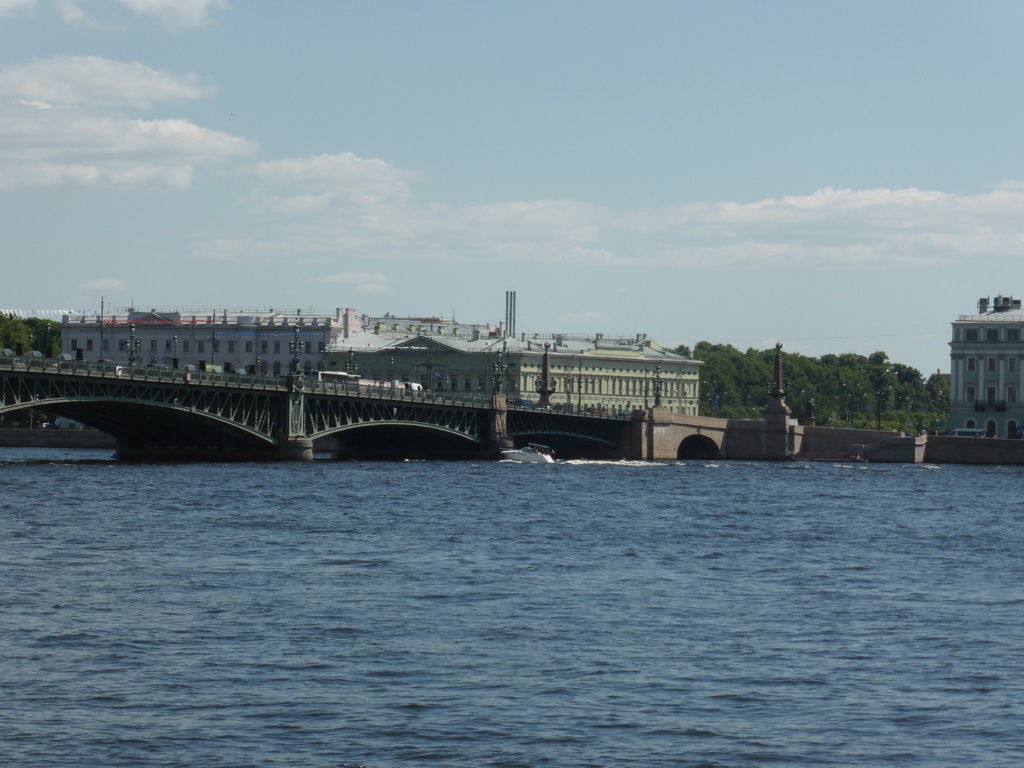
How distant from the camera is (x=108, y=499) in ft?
159

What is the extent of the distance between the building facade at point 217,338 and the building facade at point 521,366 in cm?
214

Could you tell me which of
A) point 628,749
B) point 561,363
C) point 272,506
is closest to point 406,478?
point 272,506

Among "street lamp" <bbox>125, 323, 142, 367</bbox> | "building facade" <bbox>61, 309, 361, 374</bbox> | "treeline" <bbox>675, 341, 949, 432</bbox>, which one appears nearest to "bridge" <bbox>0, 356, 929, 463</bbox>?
"street lamp" <bbox>125, 323, 142, 367</bbox>

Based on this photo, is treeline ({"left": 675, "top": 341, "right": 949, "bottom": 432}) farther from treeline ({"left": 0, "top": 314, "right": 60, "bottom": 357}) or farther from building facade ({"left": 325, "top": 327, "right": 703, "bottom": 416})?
treeline ({"left": 0, "top": 314, "right": 60, "bottom": 357})

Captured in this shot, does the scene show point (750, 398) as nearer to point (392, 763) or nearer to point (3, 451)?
point (3, 451)

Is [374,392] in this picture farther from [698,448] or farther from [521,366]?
[521,366]

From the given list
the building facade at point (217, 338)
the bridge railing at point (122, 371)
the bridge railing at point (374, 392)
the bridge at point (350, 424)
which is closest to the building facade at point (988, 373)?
the bridge at point (350, 424)

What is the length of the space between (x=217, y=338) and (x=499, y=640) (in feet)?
350

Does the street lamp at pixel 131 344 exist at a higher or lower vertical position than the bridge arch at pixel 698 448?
higher

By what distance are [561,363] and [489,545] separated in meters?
88.9

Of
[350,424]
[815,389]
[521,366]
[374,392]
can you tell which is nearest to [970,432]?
[521,366]

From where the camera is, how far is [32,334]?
431 ft

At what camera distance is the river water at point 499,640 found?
1739 centimetres

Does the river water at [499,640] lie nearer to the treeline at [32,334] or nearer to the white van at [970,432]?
the white van at [970,432]
